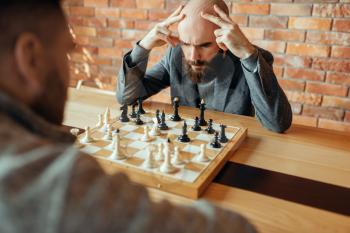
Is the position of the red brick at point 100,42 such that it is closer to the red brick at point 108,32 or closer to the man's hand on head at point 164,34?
the red brick at point 108,32

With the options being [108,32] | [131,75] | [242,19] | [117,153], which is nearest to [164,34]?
[131,75]

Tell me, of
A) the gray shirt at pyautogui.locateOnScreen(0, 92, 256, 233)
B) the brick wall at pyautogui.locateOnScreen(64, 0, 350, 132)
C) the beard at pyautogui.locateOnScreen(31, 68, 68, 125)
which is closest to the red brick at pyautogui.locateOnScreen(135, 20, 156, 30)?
the brick wall at pyautogui.locateOnScreen(64, 0, 350, 132)

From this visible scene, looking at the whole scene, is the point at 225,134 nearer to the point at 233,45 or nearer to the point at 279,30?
the point at 233,45

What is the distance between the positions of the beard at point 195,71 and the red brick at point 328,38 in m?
0.98

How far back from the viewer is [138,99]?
5.60 ft

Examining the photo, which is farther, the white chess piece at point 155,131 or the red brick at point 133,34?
the red brick at point 133,34

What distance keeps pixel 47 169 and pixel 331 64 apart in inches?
89.6

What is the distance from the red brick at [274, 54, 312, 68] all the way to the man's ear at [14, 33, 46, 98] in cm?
216

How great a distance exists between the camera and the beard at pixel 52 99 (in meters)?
0.57

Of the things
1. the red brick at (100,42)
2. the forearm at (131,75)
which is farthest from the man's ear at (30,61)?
the red brick at (100,42)

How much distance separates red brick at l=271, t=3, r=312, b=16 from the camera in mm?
2301

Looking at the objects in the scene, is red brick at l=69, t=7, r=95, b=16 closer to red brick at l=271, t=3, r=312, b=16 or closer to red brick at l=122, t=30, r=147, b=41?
red brick at l=122, t=30, r=147, b=41

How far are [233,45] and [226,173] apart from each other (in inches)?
24.8

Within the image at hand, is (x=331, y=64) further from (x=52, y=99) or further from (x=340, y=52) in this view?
(x=52, y=99)
